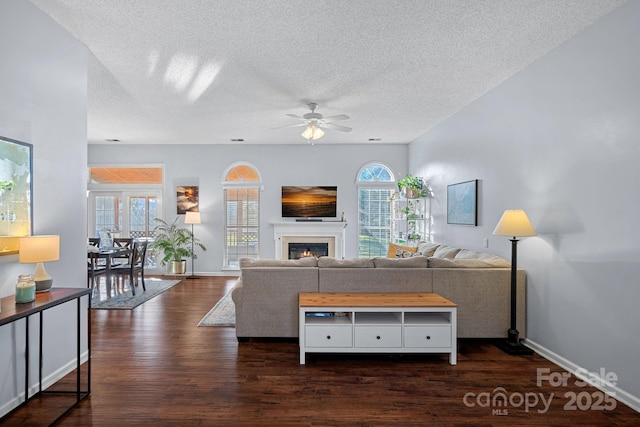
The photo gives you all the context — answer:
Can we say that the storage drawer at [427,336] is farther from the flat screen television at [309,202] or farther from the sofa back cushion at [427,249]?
the flat screen television at [309,202]

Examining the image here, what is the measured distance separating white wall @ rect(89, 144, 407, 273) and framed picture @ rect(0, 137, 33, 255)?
16.5 feet

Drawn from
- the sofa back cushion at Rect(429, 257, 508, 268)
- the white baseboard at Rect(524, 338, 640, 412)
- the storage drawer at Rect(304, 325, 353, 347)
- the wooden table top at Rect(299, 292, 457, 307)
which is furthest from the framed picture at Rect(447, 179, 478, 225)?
the storage drawer at Rect(304, 325, 353, 347)

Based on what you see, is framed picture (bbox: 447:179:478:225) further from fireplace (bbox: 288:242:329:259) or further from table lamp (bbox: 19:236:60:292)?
table lamp (bbox: 19:236:60:292)

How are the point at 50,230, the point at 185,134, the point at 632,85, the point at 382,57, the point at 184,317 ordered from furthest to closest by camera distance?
1. the point at 185,134
2. the point at 184,317
3. the point at 382,57
4. the point at 50,230
5. the point at 632,85

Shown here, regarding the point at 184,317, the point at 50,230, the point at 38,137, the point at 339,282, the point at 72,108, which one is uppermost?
the point at 72,108

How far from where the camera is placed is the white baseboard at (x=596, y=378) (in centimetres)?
244

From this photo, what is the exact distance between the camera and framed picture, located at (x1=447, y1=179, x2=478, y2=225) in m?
4.57

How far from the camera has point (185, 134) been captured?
257 inches

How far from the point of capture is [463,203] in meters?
4.88

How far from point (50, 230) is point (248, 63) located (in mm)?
2284

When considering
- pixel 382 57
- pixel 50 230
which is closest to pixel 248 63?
pixel 382 57

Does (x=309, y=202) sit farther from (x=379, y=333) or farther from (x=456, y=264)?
(x=379, y=333)

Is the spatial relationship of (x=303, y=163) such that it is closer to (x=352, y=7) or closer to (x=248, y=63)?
(x=248, y=63)

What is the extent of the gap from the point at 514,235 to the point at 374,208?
14.6 ft
